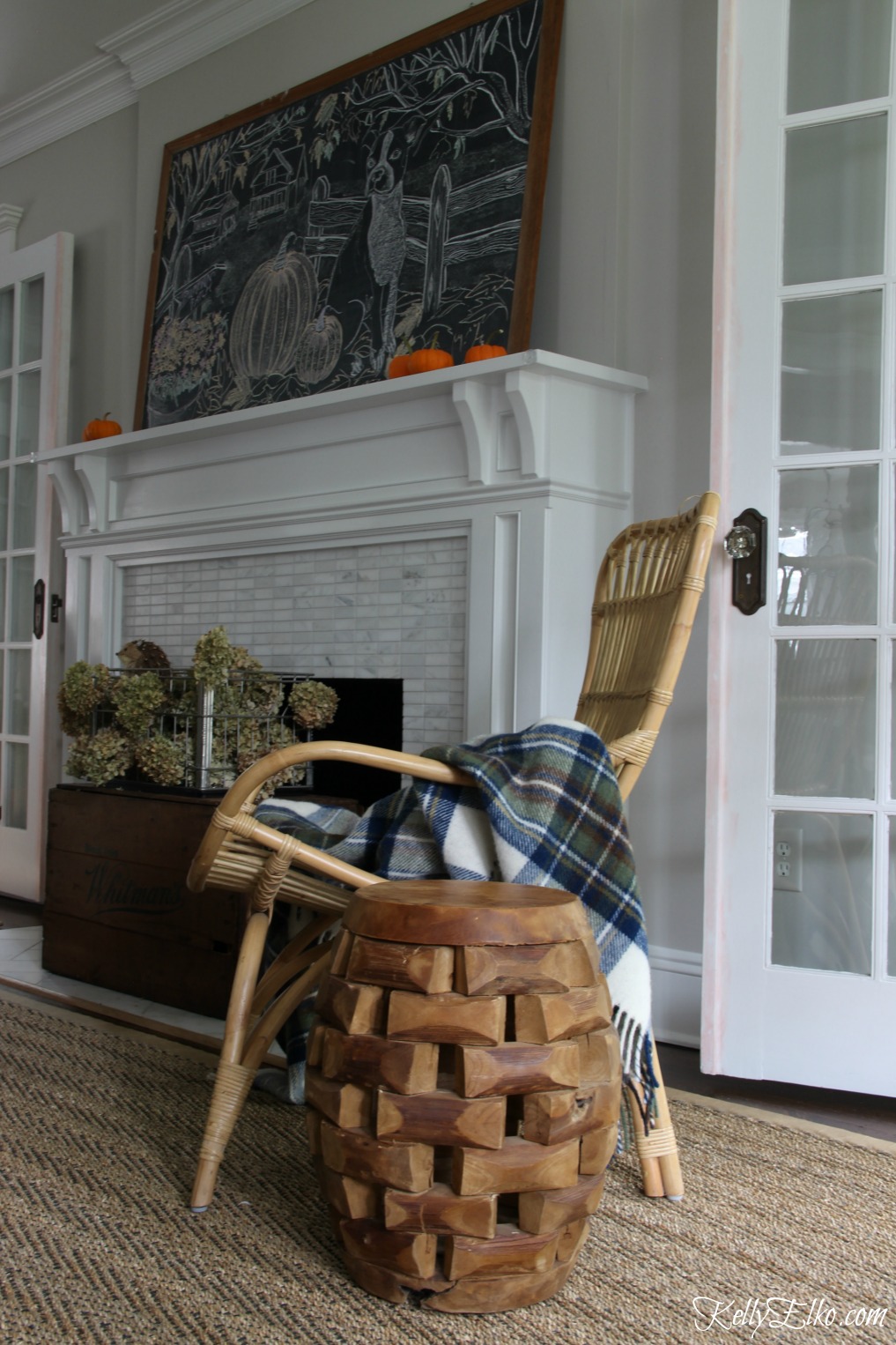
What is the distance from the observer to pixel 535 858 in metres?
1.49

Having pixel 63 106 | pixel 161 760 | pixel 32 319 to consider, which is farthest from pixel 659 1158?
pixel 63 106

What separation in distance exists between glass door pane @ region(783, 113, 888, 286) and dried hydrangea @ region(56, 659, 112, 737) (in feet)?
5.79

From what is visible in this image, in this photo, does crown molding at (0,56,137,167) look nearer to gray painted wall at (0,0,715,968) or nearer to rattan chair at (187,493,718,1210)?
gray painted wall at (0,0,715,968)

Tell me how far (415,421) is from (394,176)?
2.55 ft

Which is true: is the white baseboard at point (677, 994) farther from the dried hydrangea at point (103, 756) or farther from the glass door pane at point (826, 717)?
the dried hydrangea at point (103, 756)

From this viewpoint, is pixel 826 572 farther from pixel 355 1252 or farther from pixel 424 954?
pixel 355 1252

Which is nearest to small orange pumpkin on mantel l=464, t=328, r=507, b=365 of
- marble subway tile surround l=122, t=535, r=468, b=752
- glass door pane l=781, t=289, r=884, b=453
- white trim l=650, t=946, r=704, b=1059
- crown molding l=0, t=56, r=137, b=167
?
marble subway tile surround l=122, t=535, r=468, b=752

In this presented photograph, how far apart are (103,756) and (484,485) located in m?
1.08

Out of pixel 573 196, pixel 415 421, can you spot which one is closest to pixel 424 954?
pixel 415 421

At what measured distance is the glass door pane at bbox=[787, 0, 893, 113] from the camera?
2055 mm

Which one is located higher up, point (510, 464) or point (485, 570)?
point (510, 464)

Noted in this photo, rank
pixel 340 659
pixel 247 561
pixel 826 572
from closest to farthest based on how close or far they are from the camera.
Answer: pixel 826 572 < pixel 340 659 < pixel 247 561

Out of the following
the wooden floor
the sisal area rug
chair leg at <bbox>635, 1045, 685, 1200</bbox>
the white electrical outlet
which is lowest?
the wooden floor

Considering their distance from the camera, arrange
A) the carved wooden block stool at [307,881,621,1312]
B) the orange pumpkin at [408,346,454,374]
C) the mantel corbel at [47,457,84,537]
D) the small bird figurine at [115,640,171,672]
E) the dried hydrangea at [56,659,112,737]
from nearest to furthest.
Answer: the carved wooden block stool at [307,881,621,1312], the orange pumpkin at [408,346,454,374], the dried hydrangea at [56,659,112,737], the small bird figurine at [115,640,171,672], the mantel corbel at [47,457,84,537]
